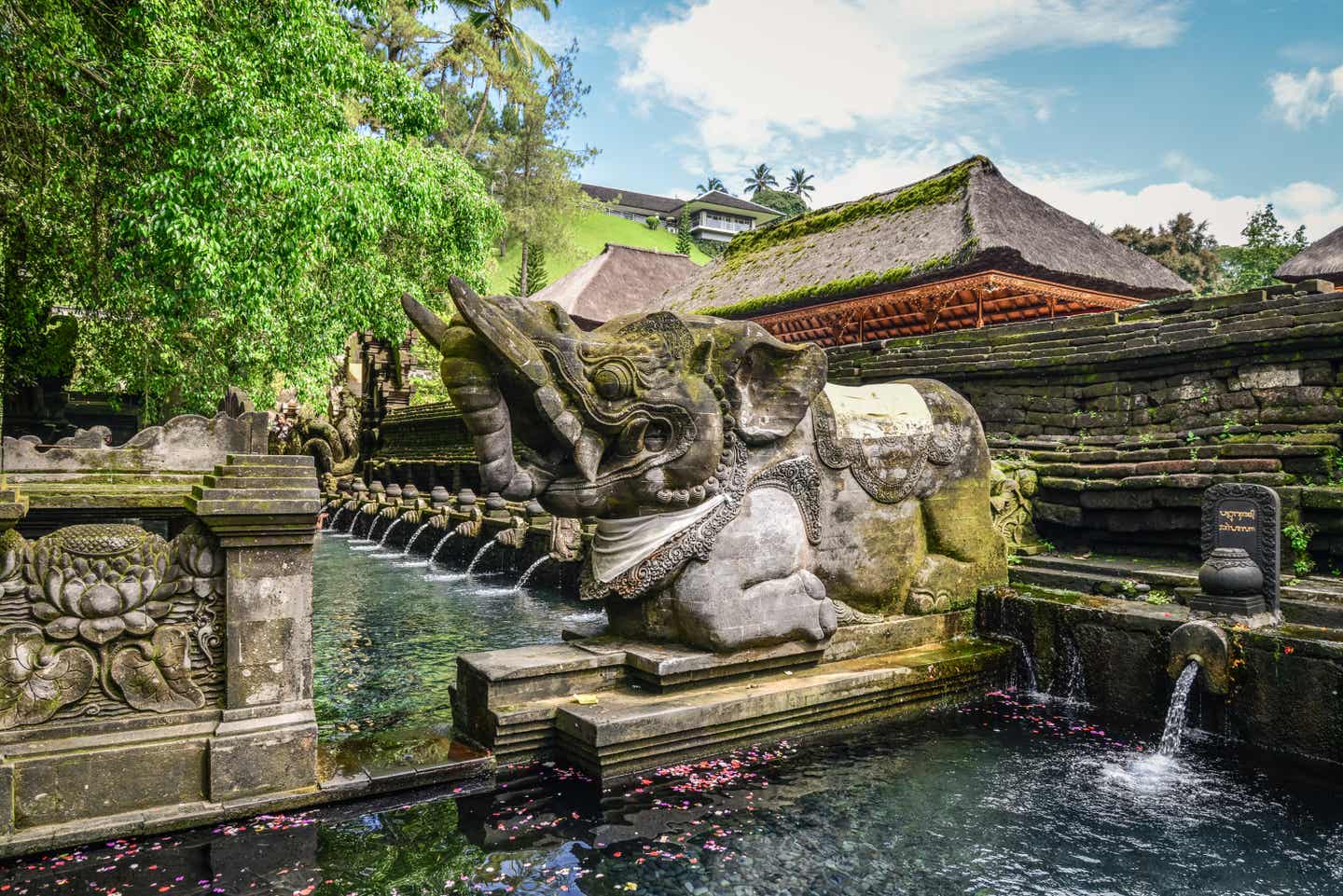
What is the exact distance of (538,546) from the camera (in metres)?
9.78

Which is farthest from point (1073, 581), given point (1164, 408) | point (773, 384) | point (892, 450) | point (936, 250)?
point (936, 250)

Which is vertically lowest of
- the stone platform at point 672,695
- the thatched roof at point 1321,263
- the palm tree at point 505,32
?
the stone platform at point 672,695

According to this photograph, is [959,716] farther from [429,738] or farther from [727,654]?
[429,738]

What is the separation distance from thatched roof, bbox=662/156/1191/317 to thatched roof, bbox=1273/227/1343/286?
4.16 metres

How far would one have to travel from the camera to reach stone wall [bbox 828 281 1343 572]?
21.0ft

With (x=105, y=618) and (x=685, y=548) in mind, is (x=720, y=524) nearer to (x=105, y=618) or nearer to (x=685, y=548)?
(x=685, y=548)

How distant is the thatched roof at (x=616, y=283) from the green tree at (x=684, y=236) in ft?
71.8

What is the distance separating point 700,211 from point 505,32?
1806 inches

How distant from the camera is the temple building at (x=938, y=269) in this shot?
1550 cm

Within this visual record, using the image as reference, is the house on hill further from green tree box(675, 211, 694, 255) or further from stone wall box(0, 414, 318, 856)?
stone wall box(0, 414, 318, 856)

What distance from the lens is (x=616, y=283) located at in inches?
1237

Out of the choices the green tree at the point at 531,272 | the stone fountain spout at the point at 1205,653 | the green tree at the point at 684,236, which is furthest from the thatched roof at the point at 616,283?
the stone fountain spout at the point at 1205,653

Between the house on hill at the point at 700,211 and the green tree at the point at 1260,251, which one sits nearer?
the green tree at the point at 1260,251

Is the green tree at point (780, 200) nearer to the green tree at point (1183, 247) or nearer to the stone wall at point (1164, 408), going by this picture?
the green tree at point (1183, 247)
